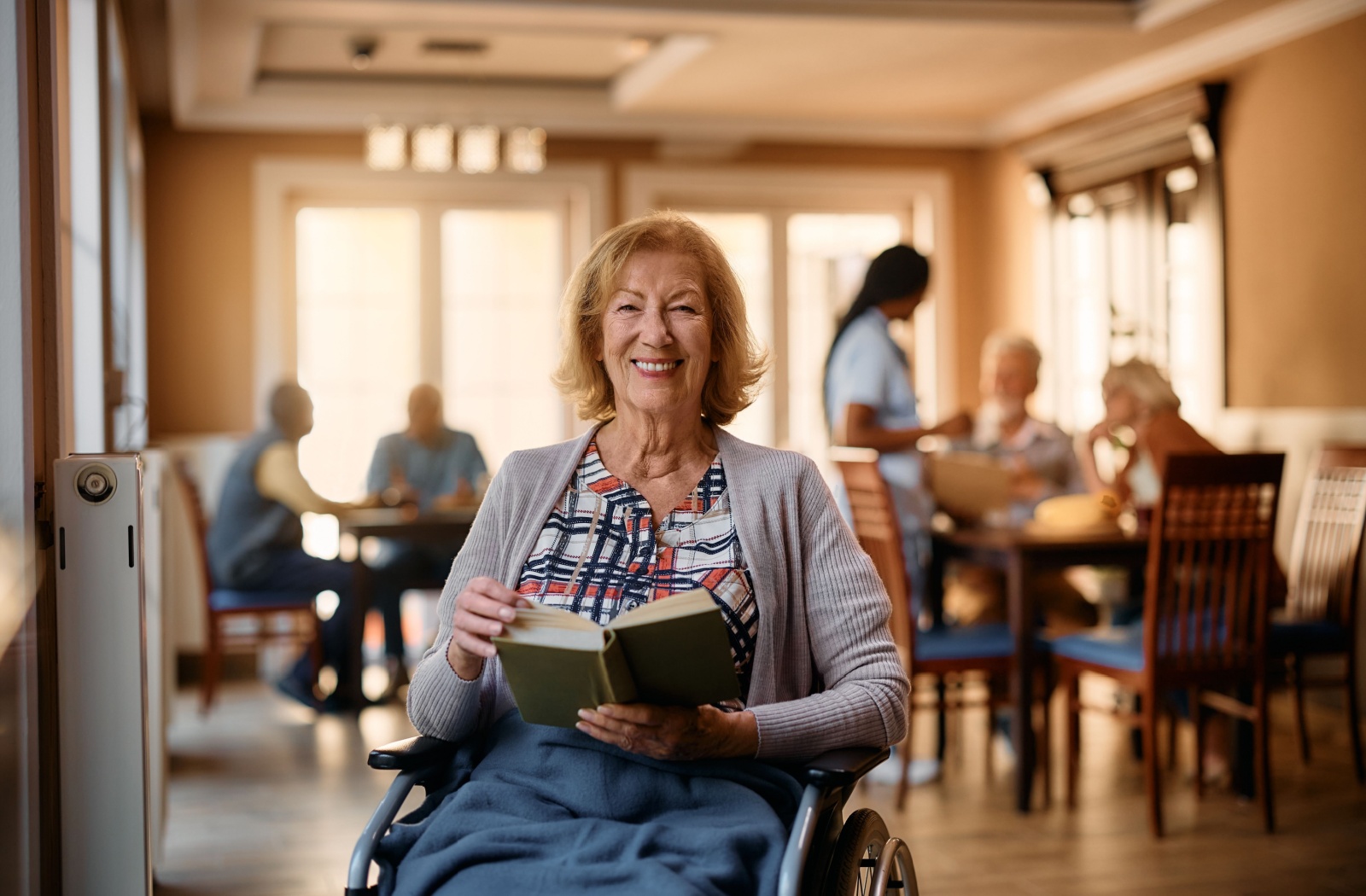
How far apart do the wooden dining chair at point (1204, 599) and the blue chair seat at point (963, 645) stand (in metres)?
0.25

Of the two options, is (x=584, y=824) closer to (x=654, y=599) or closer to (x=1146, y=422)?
(x=654, y=599)

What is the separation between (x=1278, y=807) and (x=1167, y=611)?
0.73 meters

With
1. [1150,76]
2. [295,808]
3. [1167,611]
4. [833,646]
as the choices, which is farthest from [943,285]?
[833,646]

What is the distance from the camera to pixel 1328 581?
386 cm

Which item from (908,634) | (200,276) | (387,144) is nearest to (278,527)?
(387,144)

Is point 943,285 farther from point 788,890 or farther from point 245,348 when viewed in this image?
point 788,890

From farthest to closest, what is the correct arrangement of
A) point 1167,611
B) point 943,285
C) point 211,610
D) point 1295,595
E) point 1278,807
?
1. point 943,285
2. point 211,610
3. point 1295,595
4. point 1278,807
5. point 1167,611

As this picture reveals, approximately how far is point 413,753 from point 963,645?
90.4 inches

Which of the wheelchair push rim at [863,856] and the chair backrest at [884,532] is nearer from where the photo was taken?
the wheelchair push rim at [863,856]

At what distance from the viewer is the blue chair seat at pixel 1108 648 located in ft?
11.2

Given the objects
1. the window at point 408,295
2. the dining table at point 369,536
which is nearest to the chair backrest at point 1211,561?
the dining table at point 369,536

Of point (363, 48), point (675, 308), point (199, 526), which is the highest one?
point (363, 48)

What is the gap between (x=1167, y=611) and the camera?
3400 millimetres

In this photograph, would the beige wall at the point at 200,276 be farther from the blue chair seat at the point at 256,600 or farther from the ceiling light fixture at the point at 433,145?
the blue chair seat at the point at 256,600
